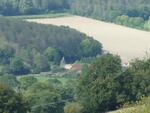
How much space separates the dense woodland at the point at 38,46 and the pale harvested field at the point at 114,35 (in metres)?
1.96

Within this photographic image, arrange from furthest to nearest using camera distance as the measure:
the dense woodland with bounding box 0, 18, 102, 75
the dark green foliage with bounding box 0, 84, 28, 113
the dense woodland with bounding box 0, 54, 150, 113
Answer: the dense woodland with bounding box 0, 18, 102, 75
the dense woodland with bounding box 0, 54, 150, 113
the dark green foliage with bounding box 0, 84, 28, 113

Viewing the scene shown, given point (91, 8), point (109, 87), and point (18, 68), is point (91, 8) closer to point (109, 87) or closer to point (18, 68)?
point (18, 68)

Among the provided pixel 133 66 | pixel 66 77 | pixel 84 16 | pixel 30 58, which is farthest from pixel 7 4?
pixel 133 66

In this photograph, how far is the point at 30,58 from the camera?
200 feet

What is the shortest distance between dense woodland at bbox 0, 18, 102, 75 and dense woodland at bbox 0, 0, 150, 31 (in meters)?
12.7

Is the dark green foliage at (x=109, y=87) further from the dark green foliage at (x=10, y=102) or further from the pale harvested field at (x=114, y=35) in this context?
the pale harvested field at (x=114, y=35)

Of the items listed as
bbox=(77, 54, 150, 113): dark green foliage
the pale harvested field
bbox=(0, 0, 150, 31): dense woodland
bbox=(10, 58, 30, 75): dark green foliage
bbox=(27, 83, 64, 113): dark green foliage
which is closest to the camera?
bbox=(77, 54, 150, 113): dark green foliage

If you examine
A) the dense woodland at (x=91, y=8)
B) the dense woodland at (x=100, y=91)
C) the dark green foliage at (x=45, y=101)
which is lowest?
the dense woodland at (x=91, y=8)

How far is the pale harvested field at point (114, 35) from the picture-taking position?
6275 centimetres

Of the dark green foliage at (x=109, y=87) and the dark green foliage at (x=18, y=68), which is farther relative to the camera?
the dark green foliage at (x=18, y=68)

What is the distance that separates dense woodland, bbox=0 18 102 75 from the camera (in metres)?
58.2

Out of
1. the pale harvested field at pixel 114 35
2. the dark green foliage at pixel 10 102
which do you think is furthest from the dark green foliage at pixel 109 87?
the pale harvested field at pixel 114 35

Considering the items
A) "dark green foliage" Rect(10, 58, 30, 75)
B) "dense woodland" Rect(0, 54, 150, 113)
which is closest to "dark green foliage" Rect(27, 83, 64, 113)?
"dense woodland" Rect(0, 54, 150, 113)

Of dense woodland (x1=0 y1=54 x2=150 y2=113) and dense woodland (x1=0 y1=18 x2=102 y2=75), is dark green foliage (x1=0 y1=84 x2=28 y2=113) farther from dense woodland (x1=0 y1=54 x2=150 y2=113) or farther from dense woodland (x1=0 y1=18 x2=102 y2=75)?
dense woodland (x1=0 y1=18 x2=102 y2=75)
